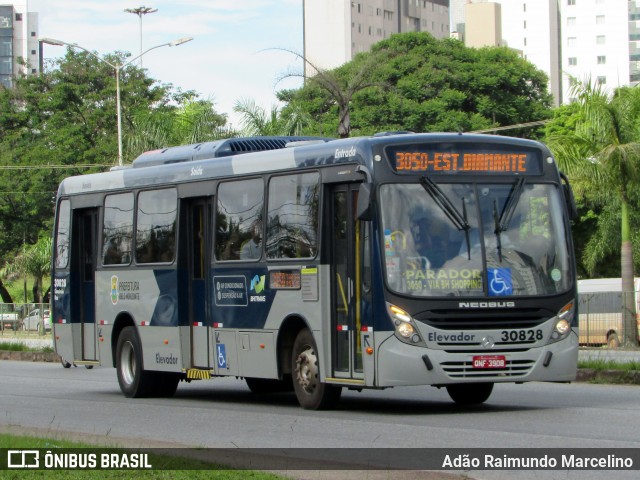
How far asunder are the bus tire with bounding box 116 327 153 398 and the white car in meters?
30.7

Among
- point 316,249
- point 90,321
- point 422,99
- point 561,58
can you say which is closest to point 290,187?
point 316,249

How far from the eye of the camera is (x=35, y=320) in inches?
2007

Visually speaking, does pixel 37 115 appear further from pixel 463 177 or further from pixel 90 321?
pixel 463 177

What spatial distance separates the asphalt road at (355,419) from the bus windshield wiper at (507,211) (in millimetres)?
1995

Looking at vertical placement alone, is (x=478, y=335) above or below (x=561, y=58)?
below

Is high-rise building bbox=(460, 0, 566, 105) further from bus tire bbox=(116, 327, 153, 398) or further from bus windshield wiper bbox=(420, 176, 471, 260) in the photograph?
bus windshield wiper bbox=(420, 176, 471, 260)

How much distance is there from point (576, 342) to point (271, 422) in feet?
11.7

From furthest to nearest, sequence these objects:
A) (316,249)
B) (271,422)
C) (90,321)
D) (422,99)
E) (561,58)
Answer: (561,58), (422,99), (90,321), (316,249), (271,422)

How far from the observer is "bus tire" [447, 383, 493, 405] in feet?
53.9

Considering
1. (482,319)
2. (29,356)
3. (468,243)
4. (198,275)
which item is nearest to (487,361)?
(482,319)

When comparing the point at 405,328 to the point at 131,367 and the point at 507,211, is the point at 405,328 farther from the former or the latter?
the point at 131,367

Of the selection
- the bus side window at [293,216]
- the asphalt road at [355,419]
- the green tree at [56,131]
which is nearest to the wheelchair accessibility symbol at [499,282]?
the asphalt road at [355,419]

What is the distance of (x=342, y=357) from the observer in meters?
15.3

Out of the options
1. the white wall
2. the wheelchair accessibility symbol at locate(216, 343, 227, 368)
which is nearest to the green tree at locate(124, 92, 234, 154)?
the wheelchair accessibility symbol at locate(216, 343, 227, 368)
